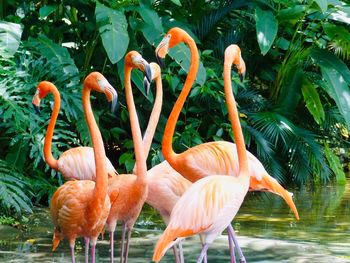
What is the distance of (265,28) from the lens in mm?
9117

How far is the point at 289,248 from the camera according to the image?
6074 mm

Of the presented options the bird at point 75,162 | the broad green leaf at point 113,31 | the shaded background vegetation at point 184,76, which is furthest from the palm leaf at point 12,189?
the broad green leaf at point 113,31

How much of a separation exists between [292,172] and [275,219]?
2142mm

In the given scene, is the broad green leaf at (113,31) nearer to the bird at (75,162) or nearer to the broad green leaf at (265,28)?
the bird at (75,162)

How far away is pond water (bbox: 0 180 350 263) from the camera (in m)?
5.79

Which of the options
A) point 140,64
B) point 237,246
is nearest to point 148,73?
point 140,64

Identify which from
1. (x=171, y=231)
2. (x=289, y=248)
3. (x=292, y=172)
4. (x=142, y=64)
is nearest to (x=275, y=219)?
(x=289, y=248)

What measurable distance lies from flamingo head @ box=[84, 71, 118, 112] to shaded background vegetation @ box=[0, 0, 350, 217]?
2178 millimetres

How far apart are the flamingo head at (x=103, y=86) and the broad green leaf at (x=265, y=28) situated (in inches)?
171

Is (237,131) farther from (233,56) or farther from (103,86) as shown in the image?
(103,86)

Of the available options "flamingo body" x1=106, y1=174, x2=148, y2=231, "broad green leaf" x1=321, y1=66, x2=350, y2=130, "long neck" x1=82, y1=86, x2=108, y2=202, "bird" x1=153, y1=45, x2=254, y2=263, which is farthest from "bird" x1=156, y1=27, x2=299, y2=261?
"broad green leaf" x1=321, y1=66, x2=350, y2=130

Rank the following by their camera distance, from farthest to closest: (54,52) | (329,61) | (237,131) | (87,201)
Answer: (329,61) → (54,52) → (87,201) → (237,131)

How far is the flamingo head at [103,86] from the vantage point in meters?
4.46

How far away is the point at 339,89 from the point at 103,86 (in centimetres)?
534
